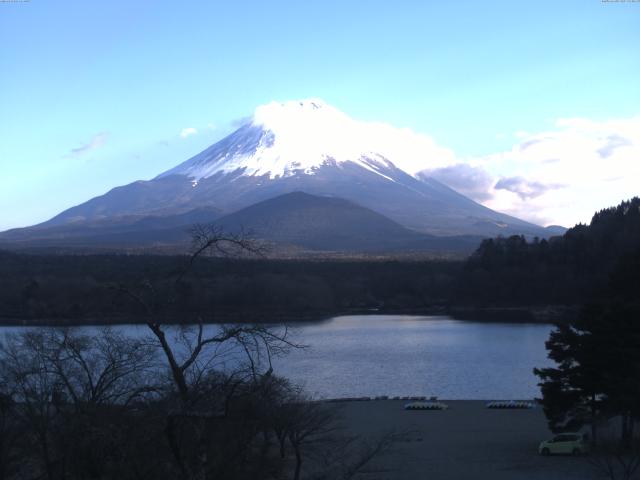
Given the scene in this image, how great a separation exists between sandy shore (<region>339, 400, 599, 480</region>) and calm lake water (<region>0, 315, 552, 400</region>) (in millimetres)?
2168

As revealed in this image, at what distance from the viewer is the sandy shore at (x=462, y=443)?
1069 centimetres

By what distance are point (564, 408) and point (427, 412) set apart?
4.32 meters

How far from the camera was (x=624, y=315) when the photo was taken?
11.6 meters

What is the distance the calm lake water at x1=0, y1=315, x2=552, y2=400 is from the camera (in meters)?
19.6

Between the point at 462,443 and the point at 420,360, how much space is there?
11.7m

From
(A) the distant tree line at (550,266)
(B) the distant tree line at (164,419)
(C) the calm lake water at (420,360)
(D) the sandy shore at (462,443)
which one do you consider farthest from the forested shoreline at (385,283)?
(B) the distant tree line at (164,419)

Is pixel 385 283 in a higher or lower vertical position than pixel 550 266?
lower

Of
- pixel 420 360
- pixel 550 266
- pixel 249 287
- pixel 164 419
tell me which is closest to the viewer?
pixel 164 419

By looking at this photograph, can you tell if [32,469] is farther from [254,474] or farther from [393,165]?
[393,165]

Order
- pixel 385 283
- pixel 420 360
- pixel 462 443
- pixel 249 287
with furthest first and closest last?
pixel 385 283 → pixel 249 287 → pixel 420 360 → pixel 462 443

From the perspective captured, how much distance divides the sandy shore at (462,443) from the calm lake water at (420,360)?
217 cm

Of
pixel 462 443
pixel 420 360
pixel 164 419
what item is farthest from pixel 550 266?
pixel 164 419

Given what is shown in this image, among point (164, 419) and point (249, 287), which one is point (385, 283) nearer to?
point (249, 287)

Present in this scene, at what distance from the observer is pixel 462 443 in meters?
13.1
